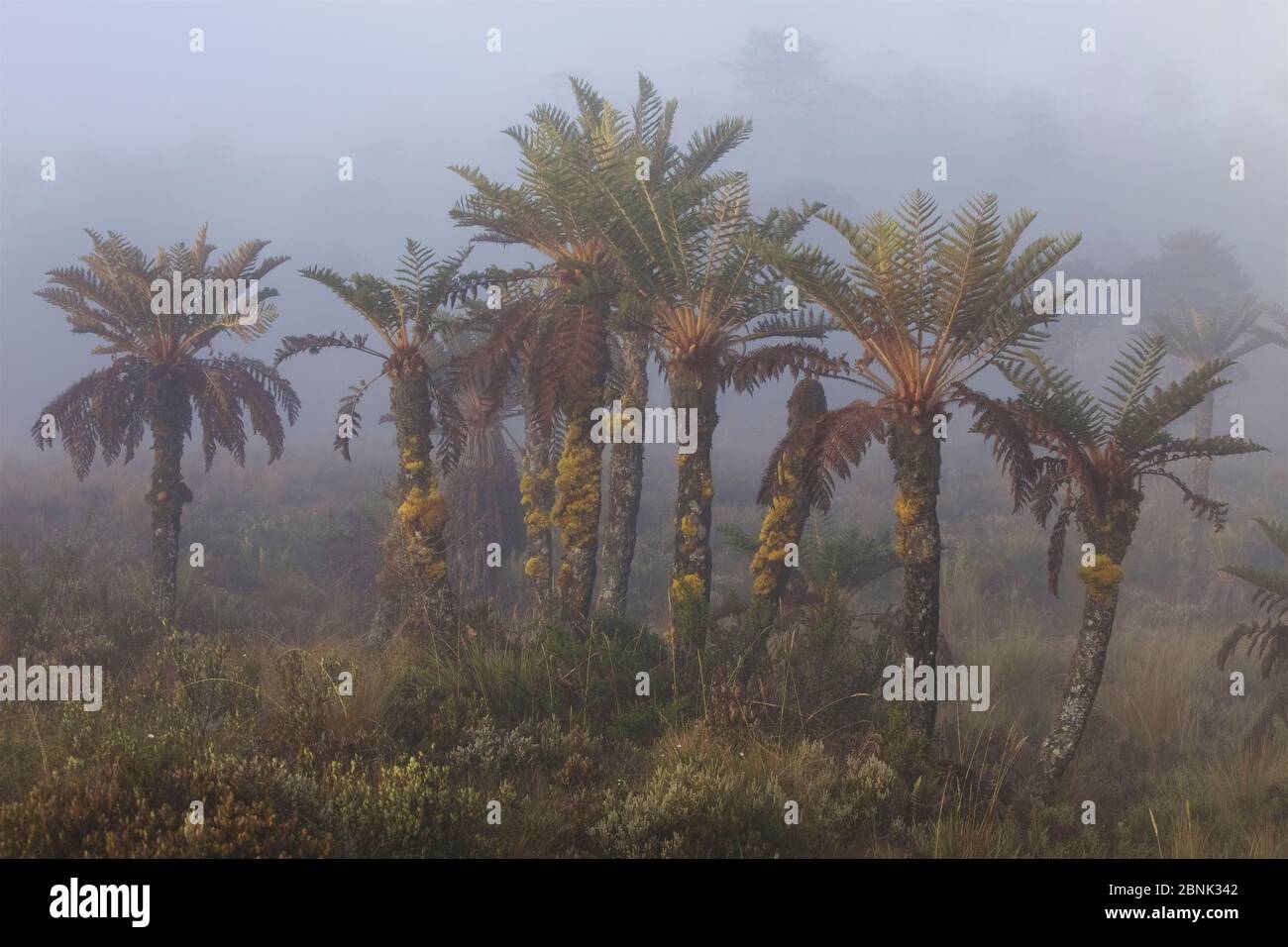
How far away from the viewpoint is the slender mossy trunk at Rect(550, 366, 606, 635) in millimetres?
11203

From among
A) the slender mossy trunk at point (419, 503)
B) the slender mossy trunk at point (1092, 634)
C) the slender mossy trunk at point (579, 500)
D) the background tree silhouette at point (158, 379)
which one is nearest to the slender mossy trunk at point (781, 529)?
the slender mossy trunk at point (579, 500)

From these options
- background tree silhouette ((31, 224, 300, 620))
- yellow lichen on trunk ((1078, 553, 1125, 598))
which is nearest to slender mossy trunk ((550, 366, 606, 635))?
background tree silhouette ((31, 224, 300, 620))

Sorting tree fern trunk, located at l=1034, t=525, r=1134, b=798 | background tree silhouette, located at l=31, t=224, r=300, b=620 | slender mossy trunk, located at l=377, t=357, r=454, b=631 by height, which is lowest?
tree fern trunk, located at l=1034, t=525, r=1134, b=798

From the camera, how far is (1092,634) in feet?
27.4

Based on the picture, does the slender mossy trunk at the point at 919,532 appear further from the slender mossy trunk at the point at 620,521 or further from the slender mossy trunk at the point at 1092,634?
the slender mossy trunk at the point at 620,521

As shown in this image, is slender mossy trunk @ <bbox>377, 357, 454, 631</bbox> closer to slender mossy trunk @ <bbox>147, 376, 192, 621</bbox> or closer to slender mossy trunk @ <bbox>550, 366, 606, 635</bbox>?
slender mossy trunk @ <bbox>550, 366, 606, 635</bbox>

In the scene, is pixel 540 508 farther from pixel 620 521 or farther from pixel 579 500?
pixel 579 500

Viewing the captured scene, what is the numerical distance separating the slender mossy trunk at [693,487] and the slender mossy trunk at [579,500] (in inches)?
44.2

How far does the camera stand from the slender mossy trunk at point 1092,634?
8.11 m

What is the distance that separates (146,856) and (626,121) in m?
9.62

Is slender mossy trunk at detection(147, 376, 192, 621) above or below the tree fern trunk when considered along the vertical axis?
above

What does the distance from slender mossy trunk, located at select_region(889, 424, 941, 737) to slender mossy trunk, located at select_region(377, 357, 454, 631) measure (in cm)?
537

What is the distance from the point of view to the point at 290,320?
106 m

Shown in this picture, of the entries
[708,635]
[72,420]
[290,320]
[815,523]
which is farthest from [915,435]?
[290,320]
